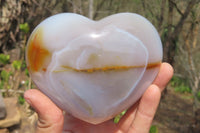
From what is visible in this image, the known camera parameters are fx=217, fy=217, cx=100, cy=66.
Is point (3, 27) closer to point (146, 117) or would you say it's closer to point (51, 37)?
point (51, 37)

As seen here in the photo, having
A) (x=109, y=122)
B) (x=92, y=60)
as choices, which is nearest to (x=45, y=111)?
(x=92, y=60)

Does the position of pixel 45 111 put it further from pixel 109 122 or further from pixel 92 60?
pixel 109 122

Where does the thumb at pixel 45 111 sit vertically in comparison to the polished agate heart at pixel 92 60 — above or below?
below

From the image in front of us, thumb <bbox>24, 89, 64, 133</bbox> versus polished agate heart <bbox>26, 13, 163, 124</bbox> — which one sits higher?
polished agate heart <bbox>26, 13, 163, 124</bbox>

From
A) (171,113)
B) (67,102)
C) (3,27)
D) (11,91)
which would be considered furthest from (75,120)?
(171,113)

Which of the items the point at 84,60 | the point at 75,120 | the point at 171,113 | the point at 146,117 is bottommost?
the point at 171,113
